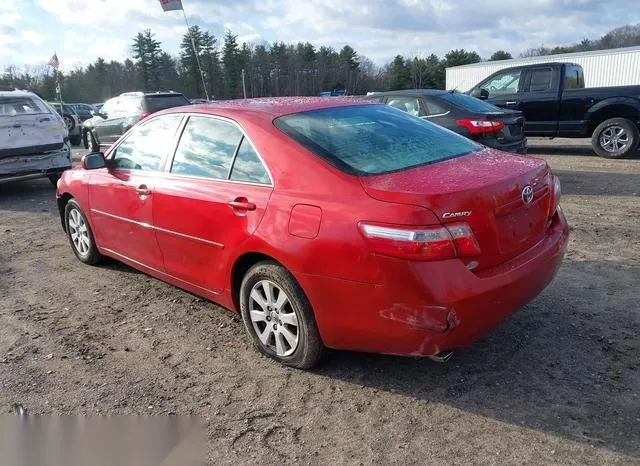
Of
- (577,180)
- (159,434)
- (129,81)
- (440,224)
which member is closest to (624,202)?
(577,180)

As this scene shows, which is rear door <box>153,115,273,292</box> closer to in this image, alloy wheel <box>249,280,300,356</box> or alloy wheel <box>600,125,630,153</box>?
alloy wheel <box>249,280,300,356</box>

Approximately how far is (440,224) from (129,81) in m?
76.3

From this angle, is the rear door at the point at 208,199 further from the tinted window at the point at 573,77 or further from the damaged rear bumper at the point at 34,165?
the tinted window at the point at 573,77

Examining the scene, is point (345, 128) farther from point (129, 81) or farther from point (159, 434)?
point (129, 81)

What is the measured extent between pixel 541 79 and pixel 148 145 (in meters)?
9.59

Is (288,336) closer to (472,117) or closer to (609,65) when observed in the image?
(472,117)

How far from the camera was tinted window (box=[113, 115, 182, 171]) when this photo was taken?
4.24 metres

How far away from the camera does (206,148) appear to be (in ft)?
12.7

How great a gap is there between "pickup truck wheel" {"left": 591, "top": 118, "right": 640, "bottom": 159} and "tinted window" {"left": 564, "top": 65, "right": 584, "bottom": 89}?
1.18 m

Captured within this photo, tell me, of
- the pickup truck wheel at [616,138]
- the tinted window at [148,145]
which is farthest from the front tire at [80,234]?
the pickup truck wheel at [616,138]

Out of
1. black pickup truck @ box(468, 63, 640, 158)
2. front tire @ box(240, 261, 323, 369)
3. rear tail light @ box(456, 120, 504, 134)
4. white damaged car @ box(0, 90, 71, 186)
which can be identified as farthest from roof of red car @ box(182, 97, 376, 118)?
black pickup truck @ box(468, 63, 640, 158)

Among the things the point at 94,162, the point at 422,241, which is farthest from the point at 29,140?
the point at 422,241

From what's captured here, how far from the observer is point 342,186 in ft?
9.70

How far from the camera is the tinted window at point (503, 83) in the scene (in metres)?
11.9
